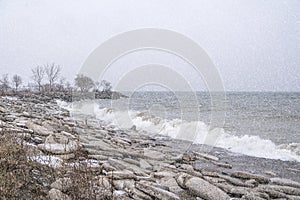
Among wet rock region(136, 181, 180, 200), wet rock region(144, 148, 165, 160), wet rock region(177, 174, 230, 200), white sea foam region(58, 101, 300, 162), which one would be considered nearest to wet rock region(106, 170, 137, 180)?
wet rock region(136, 181, 180, 200)

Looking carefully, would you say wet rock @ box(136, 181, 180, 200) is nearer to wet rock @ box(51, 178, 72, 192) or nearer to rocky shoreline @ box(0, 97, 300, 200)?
rocky shoreline @ box(0, 97, 300, 200)

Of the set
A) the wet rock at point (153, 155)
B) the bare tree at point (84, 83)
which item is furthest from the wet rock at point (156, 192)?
the bare tree at point (84, 83)

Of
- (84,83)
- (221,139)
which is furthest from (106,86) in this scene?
(221,139)

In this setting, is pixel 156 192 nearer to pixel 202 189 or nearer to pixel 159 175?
pixel 202 189

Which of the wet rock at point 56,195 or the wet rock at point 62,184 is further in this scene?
the wet rock at point 62,184

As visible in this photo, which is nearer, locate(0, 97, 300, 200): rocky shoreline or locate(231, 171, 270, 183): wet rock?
locate(0, 97, 300, 200): rocky shoreline

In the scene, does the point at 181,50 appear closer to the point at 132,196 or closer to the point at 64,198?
the point at 132,196

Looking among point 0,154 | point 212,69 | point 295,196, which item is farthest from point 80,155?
point 212,69

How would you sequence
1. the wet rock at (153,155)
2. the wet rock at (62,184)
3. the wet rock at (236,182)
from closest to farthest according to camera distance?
the wet rock at (62,184) → the wet rock at (236,182) → the wet rock at (153,155)

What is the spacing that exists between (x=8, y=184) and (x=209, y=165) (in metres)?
6.24

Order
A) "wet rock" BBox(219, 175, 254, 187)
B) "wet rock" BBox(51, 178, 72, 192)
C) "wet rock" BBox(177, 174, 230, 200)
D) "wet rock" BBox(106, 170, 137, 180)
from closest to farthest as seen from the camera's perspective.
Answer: "wet rock" BBox(51, 178, 72, 192), "wet rock" BBox(177, 174, 230, 200), "wet rock" BBox(106, 170, 137, 180), "wet rock" BBox(219, 175, 254, 187)

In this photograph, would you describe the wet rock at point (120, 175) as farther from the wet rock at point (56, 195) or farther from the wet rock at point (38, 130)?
the wet rock at point (38, 130)

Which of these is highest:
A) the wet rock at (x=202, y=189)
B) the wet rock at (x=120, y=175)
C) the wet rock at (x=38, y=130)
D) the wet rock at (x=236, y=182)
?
the wet rock at (x=38, y=130)

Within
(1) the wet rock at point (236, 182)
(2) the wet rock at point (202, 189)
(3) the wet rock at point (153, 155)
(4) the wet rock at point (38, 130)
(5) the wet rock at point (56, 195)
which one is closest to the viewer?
(5) the wet rock at point (56, 195)
